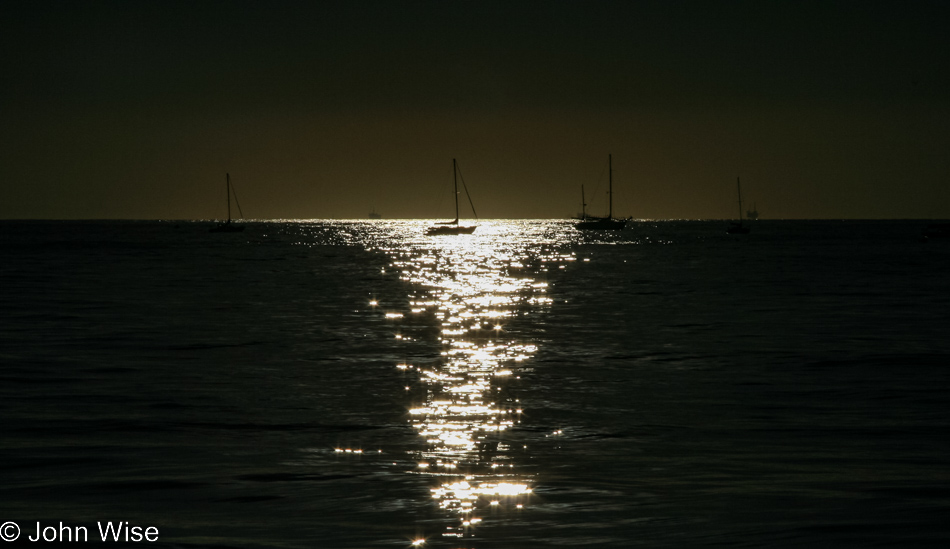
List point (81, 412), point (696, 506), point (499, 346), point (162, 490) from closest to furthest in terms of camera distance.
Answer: point (696, 506) → point (162, 490) → point (81, 412) → point (499, 346)

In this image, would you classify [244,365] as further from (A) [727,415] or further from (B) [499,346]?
(A) [727,415]

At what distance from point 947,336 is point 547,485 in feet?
70.7

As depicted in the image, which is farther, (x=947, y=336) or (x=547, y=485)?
(x=947, y=336)

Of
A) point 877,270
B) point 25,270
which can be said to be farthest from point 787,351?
point 25,270

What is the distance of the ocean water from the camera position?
1072 cm

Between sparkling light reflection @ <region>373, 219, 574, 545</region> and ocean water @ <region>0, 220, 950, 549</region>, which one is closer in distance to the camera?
ocean water @ <region>0, 220, 950, 549</region>

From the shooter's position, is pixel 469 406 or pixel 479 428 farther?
pixel 469 406

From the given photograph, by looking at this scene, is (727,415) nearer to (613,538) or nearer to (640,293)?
(613,538)

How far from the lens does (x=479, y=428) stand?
52.8 ft

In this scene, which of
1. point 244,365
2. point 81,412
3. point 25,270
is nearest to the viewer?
point 81,412

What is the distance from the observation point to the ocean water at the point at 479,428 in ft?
35.2

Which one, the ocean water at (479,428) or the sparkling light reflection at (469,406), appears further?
the sparkling light reflection at (469,406)

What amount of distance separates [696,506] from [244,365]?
1488 cm

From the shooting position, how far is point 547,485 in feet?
40.0
